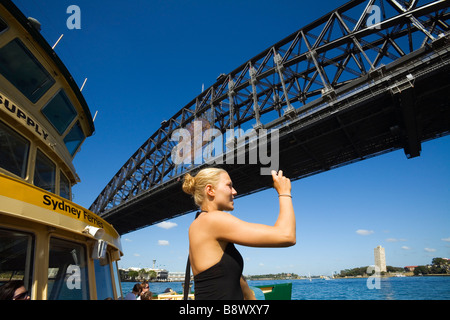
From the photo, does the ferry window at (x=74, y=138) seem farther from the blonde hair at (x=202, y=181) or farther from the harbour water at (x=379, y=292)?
the harbour water at (x=379, y=292)

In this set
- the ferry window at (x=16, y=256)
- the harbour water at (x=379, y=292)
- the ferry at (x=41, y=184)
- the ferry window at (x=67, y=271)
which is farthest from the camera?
the harbour water at (x=379, y=292)

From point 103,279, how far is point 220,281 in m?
4.68

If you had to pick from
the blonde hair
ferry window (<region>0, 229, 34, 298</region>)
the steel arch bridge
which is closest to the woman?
the blonde hair

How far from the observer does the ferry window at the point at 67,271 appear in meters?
3.78

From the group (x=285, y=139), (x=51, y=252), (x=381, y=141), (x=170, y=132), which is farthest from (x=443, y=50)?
(x=170, y=132)

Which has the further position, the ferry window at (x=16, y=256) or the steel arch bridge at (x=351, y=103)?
the steel arch bridge at (x=351, y=103)

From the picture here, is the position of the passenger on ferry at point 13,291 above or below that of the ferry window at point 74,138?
below

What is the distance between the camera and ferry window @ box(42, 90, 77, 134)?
5.62 metres

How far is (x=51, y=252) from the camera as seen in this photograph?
3730 millimetres

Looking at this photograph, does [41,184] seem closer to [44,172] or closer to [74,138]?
[44,172]

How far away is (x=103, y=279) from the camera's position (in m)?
4.94

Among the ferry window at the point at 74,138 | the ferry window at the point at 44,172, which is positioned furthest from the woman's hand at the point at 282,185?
the ferry window at the point at 74,138

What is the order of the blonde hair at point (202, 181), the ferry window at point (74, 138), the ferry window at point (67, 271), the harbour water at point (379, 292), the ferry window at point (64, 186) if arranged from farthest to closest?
1. the harbour water at point (379, 292)
2. the ferry window at point (74, 138)
3. the ferry window at point (64, 186)
4. the ferry window at point (67, 271)
5. the blonde hair at point (202, 181)

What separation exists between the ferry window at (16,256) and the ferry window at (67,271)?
372mm
